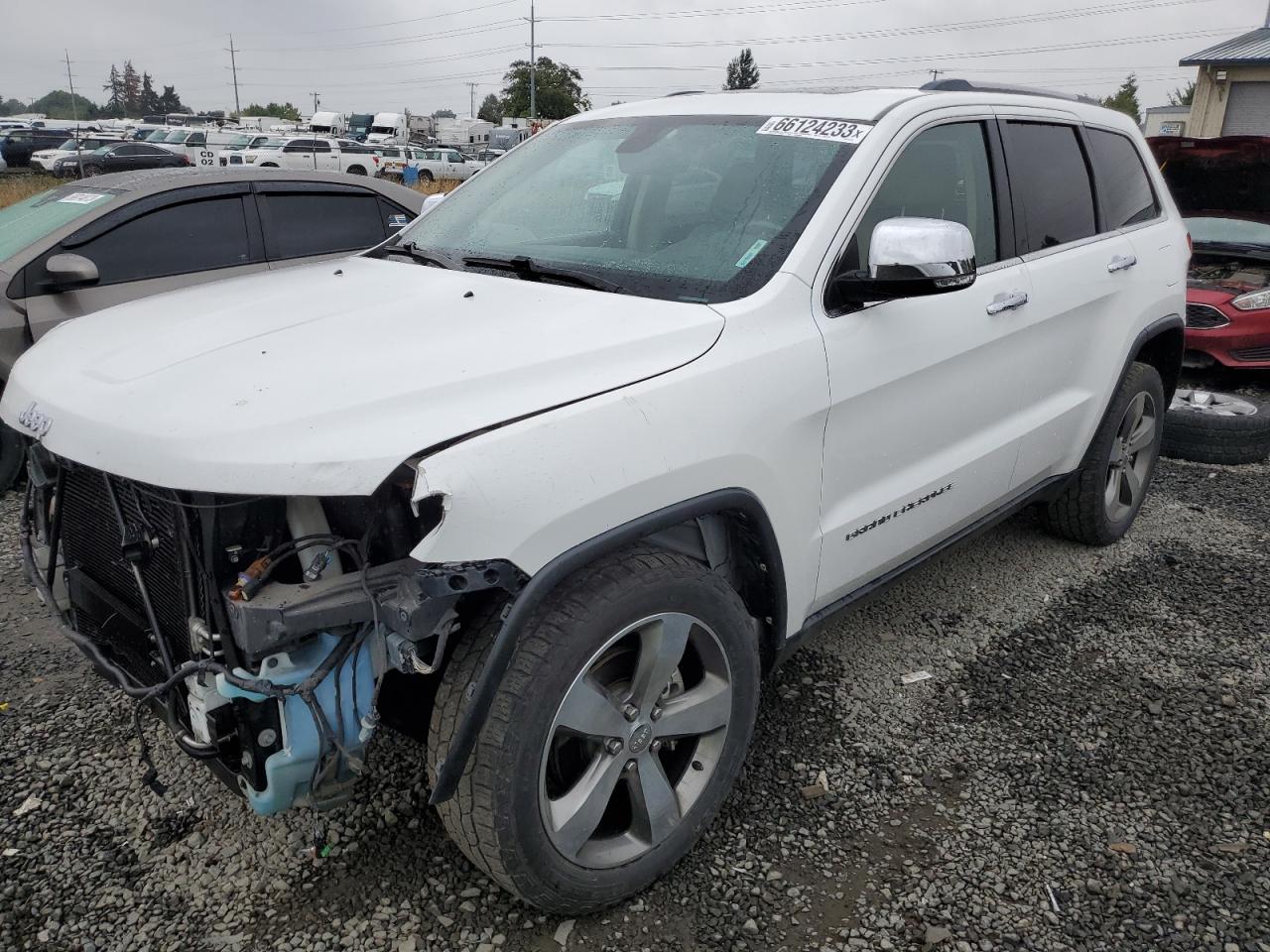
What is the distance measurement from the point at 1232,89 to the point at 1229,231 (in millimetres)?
23419

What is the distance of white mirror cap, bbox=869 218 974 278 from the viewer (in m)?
2.42

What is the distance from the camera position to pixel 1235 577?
4.33 meters

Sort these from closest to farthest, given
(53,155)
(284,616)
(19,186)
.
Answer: (284,616) < (19,186) < (53,155)

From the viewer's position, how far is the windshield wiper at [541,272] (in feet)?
8.45

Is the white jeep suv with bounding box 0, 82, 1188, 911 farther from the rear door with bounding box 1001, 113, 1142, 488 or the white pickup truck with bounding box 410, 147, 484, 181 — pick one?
the white pickup truck with bounding box 410, 147, 484, 181

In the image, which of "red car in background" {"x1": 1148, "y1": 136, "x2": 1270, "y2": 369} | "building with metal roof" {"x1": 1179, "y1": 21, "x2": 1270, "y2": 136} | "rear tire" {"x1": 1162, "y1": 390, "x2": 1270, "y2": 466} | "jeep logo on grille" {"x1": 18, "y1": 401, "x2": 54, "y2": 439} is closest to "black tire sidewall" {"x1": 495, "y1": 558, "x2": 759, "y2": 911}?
"jeep logo on grille" {"x1": 18, "y1": 401, "x2": 54, "y2": 439}

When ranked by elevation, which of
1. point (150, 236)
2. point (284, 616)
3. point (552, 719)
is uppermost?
point (150, 236)

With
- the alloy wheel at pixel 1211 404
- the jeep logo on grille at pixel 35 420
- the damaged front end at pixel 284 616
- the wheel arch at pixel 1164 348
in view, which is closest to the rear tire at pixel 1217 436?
the alloy wheel at pixel 1211 404

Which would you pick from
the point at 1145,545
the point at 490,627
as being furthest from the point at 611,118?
the point at 1145,545

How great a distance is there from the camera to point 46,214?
5344 mm

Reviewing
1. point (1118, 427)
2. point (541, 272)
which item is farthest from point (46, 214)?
point (1118, 427)

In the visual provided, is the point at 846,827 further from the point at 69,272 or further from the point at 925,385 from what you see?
the point at 69,272

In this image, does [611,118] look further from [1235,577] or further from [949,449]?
[1235,577]

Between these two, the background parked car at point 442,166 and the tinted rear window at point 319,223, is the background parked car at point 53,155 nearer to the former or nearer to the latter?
the background parked car at point 442,166
